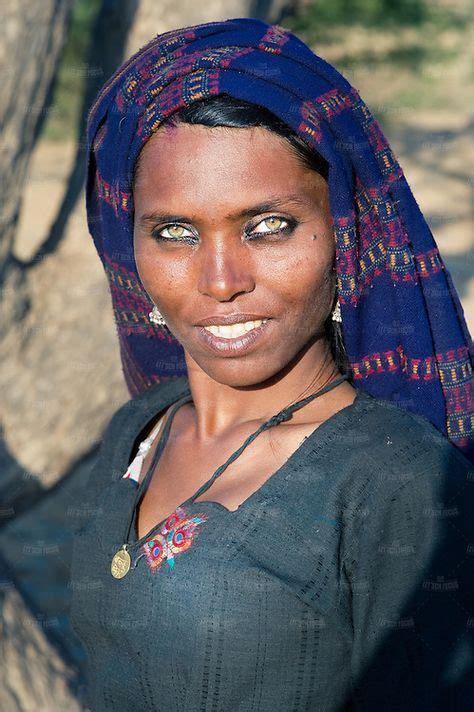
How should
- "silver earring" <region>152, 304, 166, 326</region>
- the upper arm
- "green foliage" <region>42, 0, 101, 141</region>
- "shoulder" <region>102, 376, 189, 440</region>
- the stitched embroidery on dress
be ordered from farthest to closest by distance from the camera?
1. "green foliage" <region>42, 0, 101, 141</region>
2. "shoulder" <region>102, 376, 189, 440</region>
3. "silver earring" <region>152, 304, 166, 326</region>
4. the stitched embroidery on dress
5. the upper arm

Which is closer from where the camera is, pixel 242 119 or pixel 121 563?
pixel 242 119

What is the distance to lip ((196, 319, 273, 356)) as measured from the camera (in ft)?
5.79

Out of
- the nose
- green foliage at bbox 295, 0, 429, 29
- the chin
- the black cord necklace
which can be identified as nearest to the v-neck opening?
the black cord necklace

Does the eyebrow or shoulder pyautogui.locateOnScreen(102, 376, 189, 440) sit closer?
the eyebrow

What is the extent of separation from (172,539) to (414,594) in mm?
454

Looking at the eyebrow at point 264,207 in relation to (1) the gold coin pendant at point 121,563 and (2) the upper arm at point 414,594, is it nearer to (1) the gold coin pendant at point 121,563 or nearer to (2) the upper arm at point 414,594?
(2) the upper arm at point 414,594

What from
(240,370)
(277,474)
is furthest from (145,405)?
(277,474)

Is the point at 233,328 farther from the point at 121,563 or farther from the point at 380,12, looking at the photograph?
the point at 380,12

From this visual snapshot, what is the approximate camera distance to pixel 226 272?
1.69 m

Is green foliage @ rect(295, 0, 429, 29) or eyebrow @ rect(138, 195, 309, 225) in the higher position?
green foliage @ rect(295, 0, 429, 29)

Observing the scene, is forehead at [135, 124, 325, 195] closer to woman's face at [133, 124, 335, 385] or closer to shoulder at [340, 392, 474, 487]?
woman's face at [133, 124, 335, 385]

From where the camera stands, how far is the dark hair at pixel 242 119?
5.46 feet

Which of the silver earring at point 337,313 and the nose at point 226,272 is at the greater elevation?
the nose at point 226,272

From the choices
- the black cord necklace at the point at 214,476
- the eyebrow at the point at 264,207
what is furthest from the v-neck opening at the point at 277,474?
the eyebrow at the point at 264,207
